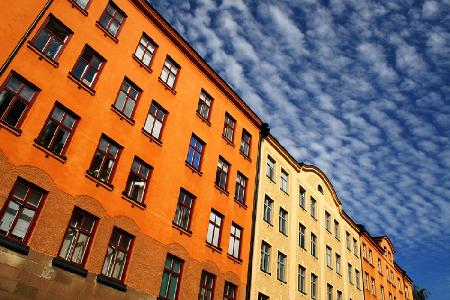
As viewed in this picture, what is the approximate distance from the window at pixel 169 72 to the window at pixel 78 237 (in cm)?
925

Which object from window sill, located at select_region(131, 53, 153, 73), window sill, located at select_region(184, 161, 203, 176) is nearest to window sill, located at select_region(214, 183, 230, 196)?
window sill, located at select_region(184, 161, 203, 176)

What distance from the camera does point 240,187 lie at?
2528cm

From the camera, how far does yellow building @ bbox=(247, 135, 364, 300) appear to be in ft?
82.6

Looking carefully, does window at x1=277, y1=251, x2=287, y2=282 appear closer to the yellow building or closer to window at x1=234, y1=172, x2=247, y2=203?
the yellow building

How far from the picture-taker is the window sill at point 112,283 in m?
14.8

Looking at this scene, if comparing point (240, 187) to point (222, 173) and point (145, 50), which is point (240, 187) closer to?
point (222, 173)

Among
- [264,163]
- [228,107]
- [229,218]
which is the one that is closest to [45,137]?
[229,218]

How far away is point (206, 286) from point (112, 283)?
633 cm

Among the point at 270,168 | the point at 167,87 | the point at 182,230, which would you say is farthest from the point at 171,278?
the point at 270,168

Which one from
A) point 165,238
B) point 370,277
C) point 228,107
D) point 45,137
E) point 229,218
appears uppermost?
point 228,107

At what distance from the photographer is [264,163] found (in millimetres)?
28359

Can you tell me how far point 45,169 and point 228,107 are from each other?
14604 millimetres

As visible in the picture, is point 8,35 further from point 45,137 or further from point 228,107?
point 228,107

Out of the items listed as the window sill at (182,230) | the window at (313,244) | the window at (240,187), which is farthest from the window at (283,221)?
the window sill at (182,230)
